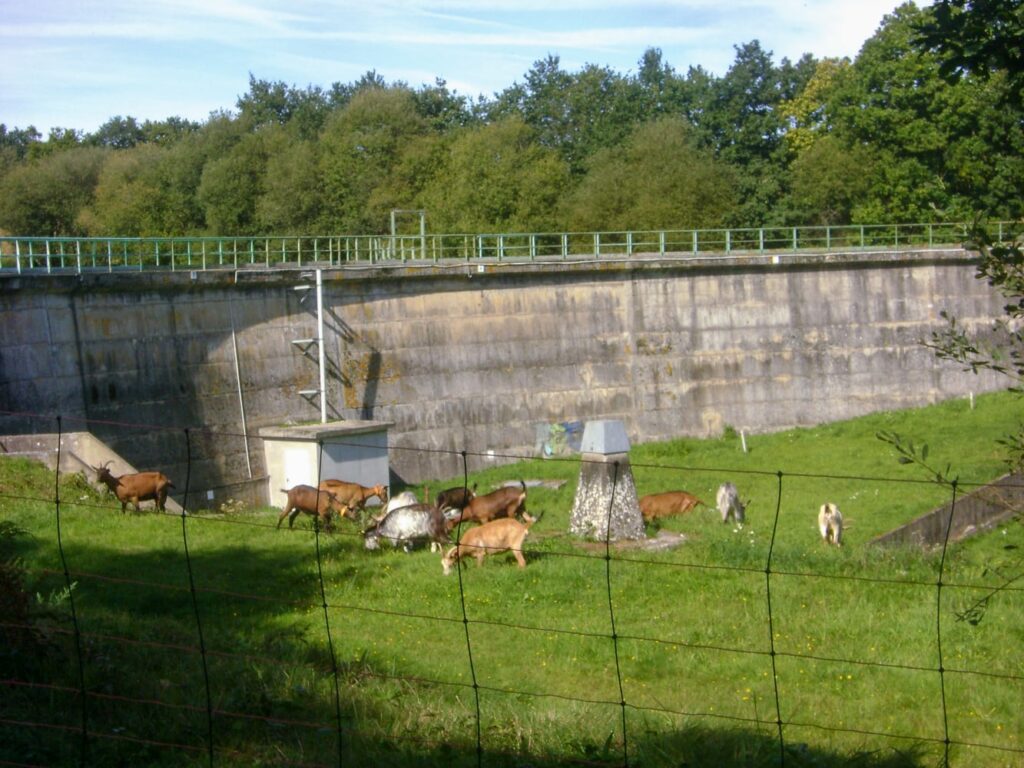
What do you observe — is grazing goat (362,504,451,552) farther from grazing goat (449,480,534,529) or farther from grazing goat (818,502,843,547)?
grazing goat (818,502,843,547)

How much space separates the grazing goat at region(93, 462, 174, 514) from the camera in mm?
16016

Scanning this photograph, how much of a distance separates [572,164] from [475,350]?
114 ft

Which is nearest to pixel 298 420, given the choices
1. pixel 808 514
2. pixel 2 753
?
pixel 808 514

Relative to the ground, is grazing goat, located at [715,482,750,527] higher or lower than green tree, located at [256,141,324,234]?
lower

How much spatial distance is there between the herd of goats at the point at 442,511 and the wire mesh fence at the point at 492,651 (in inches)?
11.7

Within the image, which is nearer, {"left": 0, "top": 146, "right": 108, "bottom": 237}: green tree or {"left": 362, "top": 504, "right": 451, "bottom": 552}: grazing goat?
{"left": 362, "top": 504, "right": 451, "bottom": 552}: grazing goat

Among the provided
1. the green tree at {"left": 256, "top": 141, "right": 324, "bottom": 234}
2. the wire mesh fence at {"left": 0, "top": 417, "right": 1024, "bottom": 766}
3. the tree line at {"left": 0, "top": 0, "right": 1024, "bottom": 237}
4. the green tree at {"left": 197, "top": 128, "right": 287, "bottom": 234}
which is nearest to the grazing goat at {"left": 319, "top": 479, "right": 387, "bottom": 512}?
the wire mesh fence at {"left": 0, "top": 417, "right": 1024, "bottom": 766}

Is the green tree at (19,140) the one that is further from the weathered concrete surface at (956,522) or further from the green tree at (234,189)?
the weathered concrete surface at (956,522)

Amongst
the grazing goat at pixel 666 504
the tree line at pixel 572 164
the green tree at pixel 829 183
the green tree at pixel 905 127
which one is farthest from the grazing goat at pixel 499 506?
the green tree at pixel 829 183

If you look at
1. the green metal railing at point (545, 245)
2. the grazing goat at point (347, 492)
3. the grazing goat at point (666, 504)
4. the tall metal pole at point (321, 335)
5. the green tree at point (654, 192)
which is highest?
the green tree at point (654, 192)

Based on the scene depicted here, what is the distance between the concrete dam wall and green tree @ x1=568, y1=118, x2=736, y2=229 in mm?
15226

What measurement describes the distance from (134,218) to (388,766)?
49.1 meters

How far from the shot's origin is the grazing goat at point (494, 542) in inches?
525

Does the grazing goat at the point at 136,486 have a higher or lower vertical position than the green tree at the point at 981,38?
lower
